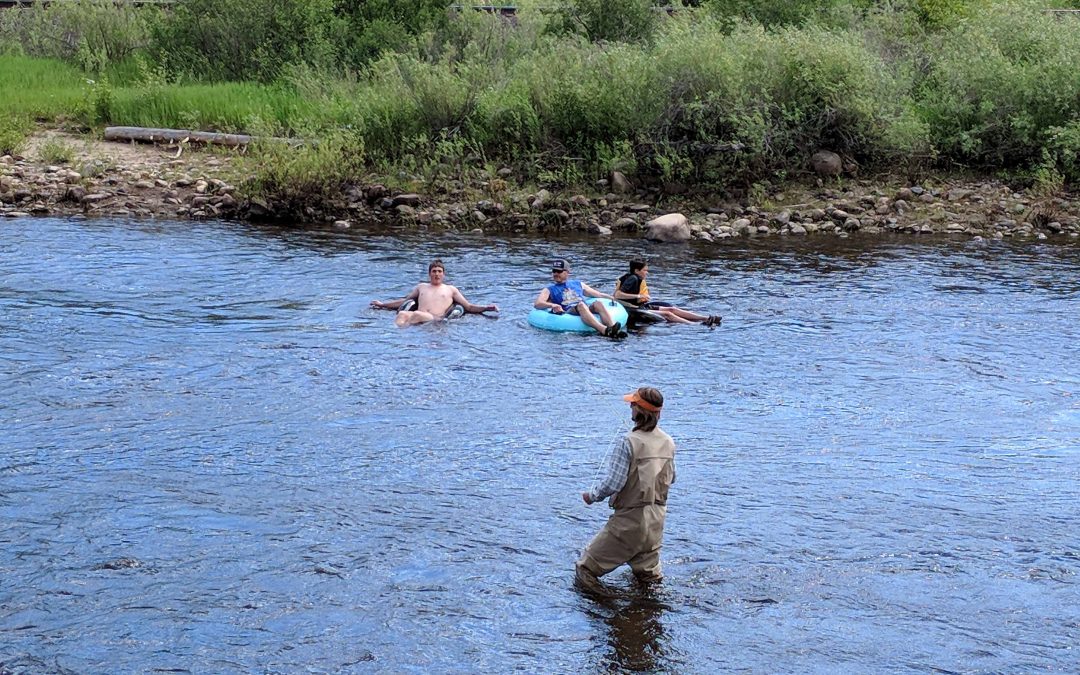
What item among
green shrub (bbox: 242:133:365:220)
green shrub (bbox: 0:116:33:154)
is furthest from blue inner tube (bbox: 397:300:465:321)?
green shrub (bbox: 0:116:33:154)

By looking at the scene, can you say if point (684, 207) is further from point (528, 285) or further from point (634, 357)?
point (634, 357)

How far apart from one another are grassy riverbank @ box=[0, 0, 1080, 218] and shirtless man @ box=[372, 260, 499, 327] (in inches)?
347

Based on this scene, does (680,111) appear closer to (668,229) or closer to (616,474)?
(668,229)

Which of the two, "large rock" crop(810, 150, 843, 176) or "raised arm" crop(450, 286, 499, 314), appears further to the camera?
"large rock" crop(810, 150, 843, 176)

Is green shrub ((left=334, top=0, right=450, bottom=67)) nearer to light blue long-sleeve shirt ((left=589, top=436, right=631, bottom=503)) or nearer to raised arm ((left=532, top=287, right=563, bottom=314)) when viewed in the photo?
raised arm ((left=532, top=287, right=563, bottom=314))

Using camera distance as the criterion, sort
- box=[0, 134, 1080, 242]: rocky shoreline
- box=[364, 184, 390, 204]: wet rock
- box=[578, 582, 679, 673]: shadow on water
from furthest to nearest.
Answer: box=[364, 184, 390, 204]: wet rock, box=[0, 134, 1080, 242]: rocky shoreline, box=[578, 582, 679, 673]: shadow on water

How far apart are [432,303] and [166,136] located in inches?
587

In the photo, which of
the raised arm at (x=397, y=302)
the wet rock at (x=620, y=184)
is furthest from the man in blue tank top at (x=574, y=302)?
the wet rock at (x=620, y=184)

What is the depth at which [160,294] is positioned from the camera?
20.5m

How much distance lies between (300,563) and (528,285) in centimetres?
1164

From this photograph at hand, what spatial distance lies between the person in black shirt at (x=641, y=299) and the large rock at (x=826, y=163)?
10792 mm

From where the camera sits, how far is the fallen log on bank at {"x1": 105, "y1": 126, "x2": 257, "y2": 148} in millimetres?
31094

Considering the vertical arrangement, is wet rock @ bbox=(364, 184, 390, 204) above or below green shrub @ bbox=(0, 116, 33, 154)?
below

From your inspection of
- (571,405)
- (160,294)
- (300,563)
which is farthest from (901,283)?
(300,563)
